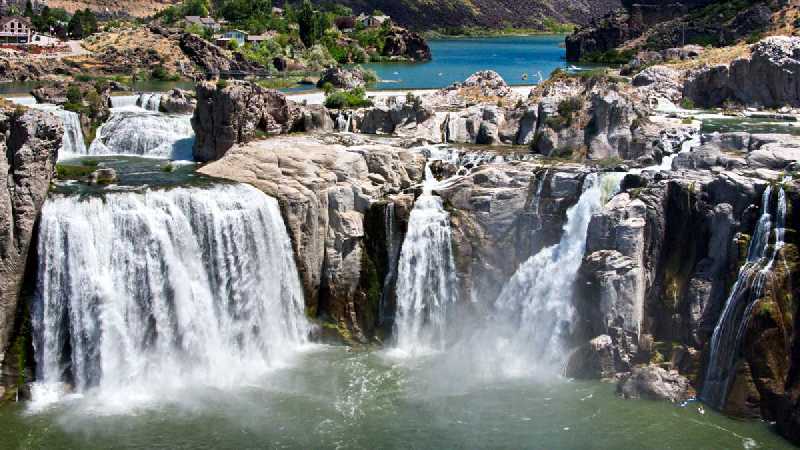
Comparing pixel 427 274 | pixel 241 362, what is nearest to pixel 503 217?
pixel 427 274

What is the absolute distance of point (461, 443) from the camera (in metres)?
30.8

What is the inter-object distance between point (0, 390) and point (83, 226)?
684cm

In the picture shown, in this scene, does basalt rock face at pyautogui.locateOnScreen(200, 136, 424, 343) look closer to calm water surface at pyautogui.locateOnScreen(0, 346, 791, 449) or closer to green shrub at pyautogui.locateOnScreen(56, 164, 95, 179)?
calm water surface at pyautogui.locateOnScreen(0, 346, 791, 449)

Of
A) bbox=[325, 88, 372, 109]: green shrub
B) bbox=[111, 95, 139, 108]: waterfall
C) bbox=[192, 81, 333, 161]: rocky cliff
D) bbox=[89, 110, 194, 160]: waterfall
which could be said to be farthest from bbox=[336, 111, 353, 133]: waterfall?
bbox=[111, 95, 139, 108]: waterfall

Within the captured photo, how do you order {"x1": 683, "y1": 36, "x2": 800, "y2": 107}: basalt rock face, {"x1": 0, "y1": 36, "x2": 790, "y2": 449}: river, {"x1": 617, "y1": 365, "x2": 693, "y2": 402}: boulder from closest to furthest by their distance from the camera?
{"x1": 0, "y1": 36, "x2": 790, "y2": 449}: river
{"x1": 617, "y1": 365, "x2": 693, "y2": 402}: boulder
{"x1": 683, "y1": 36, "x2": 800, "y2": 107}: basalt rock face

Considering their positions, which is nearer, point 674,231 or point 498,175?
point 674,231

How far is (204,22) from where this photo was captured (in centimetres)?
15988

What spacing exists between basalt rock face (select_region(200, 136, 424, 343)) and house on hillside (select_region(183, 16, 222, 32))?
379 ft

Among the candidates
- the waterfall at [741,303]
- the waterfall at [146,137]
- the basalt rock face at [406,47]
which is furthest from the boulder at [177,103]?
the basalt rock face at [406,47]

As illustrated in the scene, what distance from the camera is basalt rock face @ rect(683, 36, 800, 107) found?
5694 cm

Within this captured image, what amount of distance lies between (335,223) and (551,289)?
1038 centimetres

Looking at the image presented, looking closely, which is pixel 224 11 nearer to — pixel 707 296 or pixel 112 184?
pixel 112 184

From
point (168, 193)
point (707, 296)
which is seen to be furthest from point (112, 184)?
point (707, 296)

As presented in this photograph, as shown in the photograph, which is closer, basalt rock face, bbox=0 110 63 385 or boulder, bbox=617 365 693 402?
basalt rock face, bbox=0 110 63 385
